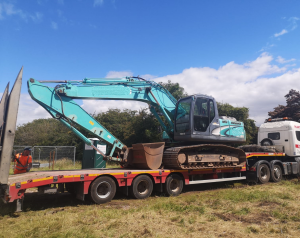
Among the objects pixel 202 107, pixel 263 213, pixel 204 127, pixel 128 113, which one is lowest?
pixel 263 213

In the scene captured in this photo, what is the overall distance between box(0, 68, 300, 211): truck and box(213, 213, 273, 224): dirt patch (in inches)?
115

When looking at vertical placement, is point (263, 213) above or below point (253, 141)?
below

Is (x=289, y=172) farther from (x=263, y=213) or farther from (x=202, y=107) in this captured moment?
(x=263, y=213)

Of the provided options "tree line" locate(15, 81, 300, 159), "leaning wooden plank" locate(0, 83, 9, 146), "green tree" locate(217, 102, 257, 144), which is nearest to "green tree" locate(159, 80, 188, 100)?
"tree line" locate(15, 81, 300, 159)

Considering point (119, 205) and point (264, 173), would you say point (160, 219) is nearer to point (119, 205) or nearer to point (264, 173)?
point (119, 205)

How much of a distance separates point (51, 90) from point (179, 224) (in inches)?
225

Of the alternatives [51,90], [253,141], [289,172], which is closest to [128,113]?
[253,141]

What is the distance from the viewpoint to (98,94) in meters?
8.77

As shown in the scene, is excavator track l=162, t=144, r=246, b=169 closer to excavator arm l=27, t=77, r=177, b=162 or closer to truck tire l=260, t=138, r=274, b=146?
excavator arm l=27, t=77, r=177, b=162

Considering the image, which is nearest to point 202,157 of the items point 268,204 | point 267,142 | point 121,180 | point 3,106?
point 268,204

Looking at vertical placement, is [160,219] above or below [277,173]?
below

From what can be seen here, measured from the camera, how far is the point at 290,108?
2847cm

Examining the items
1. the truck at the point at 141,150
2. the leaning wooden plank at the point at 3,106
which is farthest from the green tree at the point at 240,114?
the leaning wooden plank at the point at 3,106

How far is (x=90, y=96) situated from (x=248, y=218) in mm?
6191
